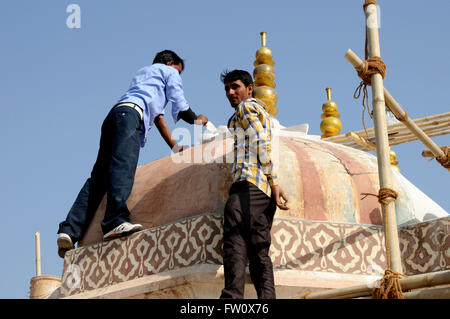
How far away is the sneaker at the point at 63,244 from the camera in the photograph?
22.6 ft

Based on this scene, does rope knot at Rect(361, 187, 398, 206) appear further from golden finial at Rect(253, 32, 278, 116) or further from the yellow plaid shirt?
golden finial at Rect(253, 32, 278, 116)

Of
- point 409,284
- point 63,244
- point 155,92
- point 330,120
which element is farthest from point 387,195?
point 330,120

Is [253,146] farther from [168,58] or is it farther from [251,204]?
[168,58]

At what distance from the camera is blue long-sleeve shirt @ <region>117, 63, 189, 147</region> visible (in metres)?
6.83

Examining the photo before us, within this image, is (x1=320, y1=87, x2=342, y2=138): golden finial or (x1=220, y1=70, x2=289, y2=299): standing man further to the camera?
(x1=320, y1=87, x2=342, y2=138): golden finial

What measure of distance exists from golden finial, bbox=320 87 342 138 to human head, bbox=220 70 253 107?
9.20 m

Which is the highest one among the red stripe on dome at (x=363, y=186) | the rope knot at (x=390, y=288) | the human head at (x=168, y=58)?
the human head at (x=168, y=58)

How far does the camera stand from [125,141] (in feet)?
21.7

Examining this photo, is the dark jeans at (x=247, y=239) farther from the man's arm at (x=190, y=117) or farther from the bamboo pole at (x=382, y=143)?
the man's arm at (x=190, y=117)

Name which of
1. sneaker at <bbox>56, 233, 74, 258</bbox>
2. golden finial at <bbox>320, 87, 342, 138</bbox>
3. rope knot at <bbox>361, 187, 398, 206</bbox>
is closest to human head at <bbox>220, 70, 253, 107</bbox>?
rope knot at <bbox>361, 187, 398, 206</bbox>

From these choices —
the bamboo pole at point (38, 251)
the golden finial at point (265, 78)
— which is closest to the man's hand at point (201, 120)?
the golden finial at point (265, 78)

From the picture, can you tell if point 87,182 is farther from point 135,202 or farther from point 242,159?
point 242,159

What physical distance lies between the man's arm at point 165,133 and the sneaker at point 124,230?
3.09 ft
